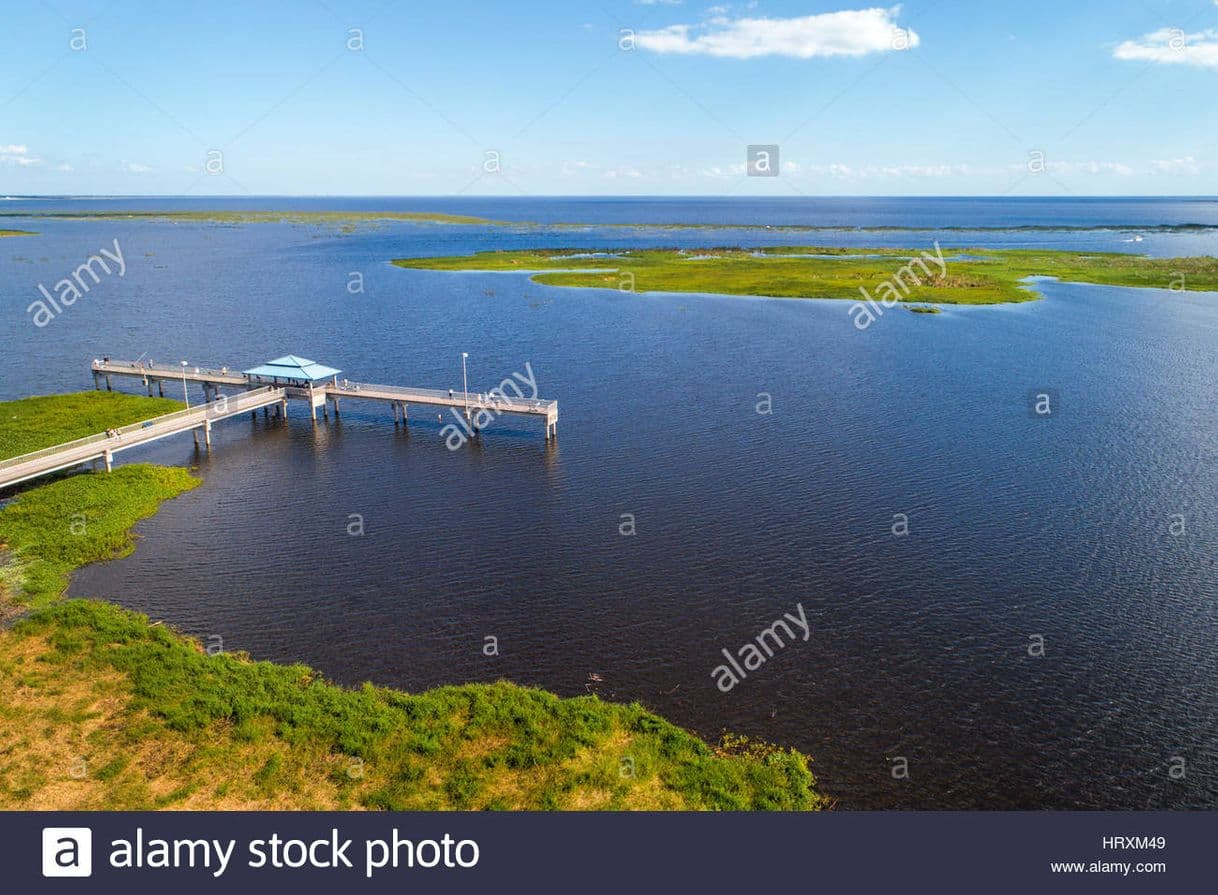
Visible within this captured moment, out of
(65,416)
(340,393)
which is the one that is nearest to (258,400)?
(340,393)

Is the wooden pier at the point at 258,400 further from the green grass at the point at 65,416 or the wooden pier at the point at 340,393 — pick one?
the green grass at the point at 65,416

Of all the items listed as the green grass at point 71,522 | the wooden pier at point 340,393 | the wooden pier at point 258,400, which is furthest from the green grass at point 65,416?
the green grass at point 71,522

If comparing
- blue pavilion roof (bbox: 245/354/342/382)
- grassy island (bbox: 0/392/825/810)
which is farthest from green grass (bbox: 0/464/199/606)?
blue pavilion roof (bbox: 245/354/342/382)

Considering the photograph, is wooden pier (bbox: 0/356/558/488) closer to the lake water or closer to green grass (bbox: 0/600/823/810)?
the lake water

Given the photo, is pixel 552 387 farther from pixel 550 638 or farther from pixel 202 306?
pixel 202 306
